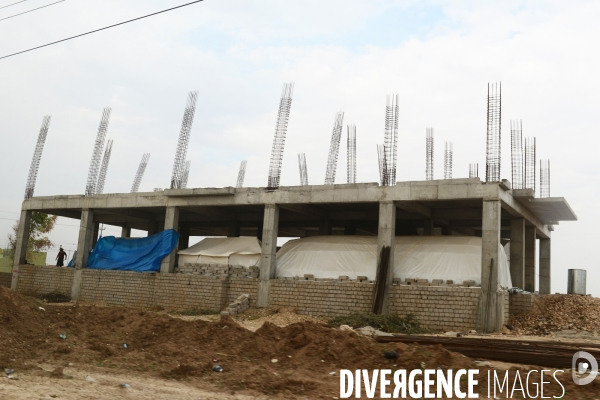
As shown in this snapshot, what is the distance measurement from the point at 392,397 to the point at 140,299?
18520 millimetres

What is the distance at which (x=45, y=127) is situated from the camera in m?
31.0

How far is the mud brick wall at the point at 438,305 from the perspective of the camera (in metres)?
17.4

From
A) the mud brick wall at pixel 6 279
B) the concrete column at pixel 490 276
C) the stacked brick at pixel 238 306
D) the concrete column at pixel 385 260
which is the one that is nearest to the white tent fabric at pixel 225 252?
the stacked brick at pixel 238 306

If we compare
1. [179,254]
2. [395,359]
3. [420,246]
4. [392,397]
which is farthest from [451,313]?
[179,254]

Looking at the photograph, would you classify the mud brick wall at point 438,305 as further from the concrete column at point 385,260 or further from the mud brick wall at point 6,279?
the mud brick wall at point 6,279

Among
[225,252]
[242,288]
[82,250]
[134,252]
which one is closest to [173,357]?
[242,288]

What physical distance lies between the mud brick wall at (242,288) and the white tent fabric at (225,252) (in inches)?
34.8

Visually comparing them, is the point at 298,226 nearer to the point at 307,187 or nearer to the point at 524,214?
the point at 307,187

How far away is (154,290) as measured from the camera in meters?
23.9

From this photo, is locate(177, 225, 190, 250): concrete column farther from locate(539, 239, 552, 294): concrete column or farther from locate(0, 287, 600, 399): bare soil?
locate(0, 287, 600, 399): bare soil

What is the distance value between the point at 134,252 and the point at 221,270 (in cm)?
527

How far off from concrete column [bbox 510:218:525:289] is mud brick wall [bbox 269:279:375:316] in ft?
22.6

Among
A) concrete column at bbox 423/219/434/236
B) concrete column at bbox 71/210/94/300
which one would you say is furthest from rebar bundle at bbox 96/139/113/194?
concrete column at bbox 423/219/434/236

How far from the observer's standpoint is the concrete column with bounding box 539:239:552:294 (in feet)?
90.7
